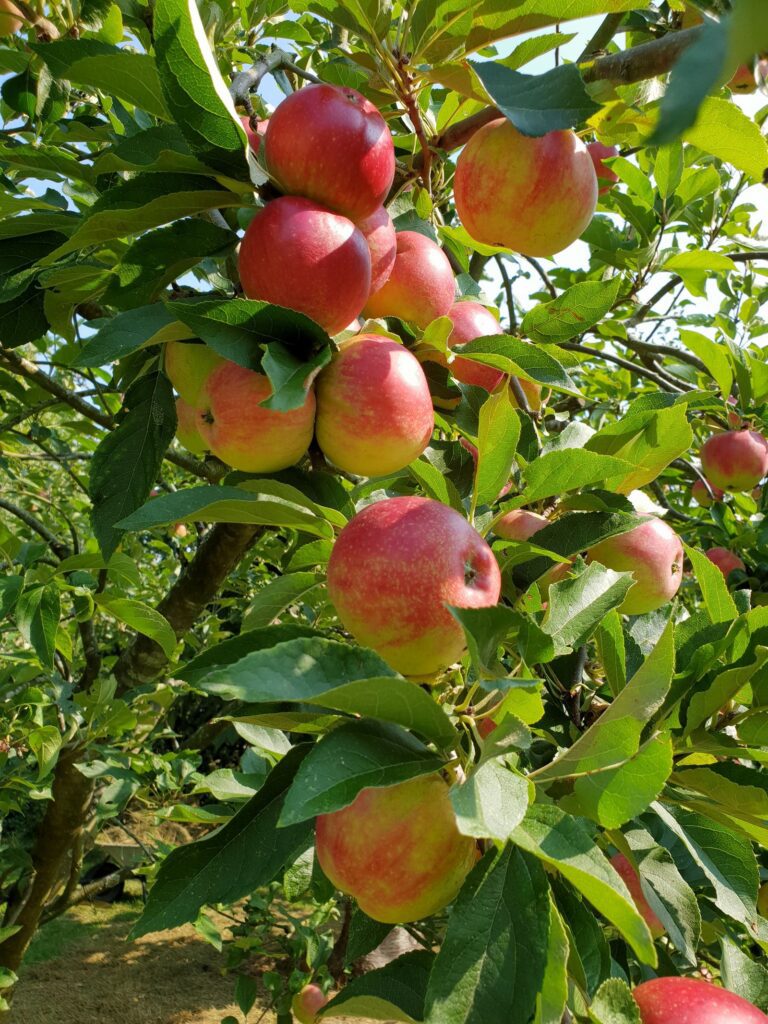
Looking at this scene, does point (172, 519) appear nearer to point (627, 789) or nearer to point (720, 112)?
point (627, 789)

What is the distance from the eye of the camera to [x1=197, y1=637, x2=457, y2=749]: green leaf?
60 cm

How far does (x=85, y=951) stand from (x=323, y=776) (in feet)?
18.4

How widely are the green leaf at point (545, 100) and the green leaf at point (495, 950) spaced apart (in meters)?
0.73

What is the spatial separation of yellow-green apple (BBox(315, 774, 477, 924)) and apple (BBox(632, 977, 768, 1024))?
0.93ft

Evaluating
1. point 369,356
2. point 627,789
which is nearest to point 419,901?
point 627,789

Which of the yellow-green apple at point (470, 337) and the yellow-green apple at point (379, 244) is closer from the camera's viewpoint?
the yellow-green apple at point (379, 244)

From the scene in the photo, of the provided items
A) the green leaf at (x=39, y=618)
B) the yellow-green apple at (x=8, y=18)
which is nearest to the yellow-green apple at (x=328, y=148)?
the green leaf at (x=39, y=618)

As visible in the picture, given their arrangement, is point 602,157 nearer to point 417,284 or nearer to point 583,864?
point 417,284

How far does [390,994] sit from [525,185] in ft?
3.38

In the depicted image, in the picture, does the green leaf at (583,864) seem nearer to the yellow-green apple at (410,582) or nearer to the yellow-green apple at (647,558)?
the yellow-green apple at (410,582)

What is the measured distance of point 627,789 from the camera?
73cm

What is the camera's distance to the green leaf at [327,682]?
601 mm

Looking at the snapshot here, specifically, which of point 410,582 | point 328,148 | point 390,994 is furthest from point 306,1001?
point 328,148

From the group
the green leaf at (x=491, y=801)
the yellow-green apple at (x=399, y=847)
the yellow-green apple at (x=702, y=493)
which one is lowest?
the yellow-green apple at (x=702, y=493)
